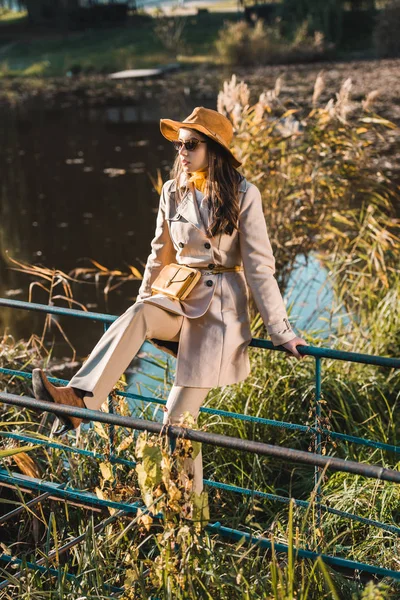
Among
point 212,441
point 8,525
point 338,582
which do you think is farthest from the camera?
point 8,525

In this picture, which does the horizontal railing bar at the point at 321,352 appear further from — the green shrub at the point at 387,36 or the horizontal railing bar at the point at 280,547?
the green shrub at the point at 387,36

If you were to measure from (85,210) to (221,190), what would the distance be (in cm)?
731

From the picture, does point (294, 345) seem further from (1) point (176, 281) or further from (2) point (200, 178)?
(2) point (200, 178)

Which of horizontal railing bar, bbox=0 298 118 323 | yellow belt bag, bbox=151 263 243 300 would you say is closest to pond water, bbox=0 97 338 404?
horizontal railing bar, bbox=0 298 118 323

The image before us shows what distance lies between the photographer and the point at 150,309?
2746 millimetres

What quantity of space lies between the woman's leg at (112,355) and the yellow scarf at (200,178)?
0.47 metres

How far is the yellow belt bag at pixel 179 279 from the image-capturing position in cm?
287

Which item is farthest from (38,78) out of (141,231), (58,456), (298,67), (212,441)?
(212,441)

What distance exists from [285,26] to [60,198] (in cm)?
1842

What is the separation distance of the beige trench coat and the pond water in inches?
63.6

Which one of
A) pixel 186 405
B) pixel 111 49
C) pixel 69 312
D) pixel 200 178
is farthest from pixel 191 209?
pixel 111 49

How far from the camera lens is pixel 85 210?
33.0 feet

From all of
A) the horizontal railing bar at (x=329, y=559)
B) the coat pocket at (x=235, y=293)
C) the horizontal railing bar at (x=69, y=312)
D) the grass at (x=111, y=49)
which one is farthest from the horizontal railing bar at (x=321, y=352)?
the grass at (x=111, y=49)

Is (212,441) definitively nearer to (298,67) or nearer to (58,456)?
(58,456)
